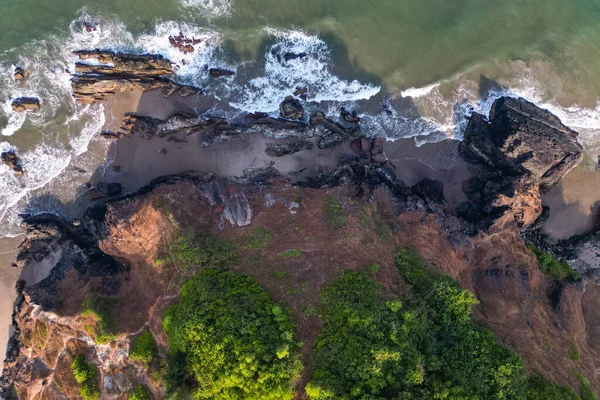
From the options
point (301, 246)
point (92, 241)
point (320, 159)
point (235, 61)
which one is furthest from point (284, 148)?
point (92, 241)

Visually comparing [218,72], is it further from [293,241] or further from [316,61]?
[293,241]

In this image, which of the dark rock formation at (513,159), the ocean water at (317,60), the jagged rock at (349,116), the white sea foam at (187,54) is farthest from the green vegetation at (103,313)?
the dark rock formation at (513,159)

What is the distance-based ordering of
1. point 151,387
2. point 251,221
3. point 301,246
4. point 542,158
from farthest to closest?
point 542,158 → point 251,221 → point 301,246 → point 151,387

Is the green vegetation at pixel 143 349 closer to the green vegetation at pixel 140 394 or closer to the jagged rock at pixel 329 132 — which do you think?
the green vegetation at pixel 140 394

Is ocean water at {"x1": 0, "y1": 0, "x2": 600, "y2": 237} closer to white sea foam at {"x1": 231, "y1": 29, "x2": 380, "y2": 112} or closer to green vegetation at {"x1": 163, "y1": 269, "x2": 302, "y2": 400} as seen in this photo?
white sea foam at {"x1": 231, "y1": 29, "x2": 380, "y2": 112}

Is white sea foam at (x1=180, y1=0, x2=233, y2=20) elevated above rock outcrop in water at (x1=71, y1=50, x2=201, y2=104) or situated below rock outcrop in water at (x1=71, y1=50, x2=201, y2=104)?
above

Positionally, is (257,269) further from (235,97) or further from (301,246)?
(235,97)

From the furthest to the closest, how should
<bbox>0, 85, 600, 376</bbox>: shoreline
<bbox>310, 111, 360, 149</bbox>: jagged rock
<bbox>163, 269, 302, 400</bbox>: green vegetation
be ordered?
1. <bbox>310, 111, 360, 149</bbox>: jagged rock
2. <bbox>0, 85, 600, 376</bbox>: shoreline
3. <bbox>163, 269, 302, 400</bbox>: green vegetation

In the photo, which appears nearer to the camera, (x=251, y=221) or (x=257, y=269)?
(x=257, y=269)

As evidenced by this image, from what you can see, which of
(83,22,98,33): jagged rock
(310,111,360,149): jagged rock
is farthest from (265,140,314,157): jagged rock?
(83,22,98,33): jagged rock
